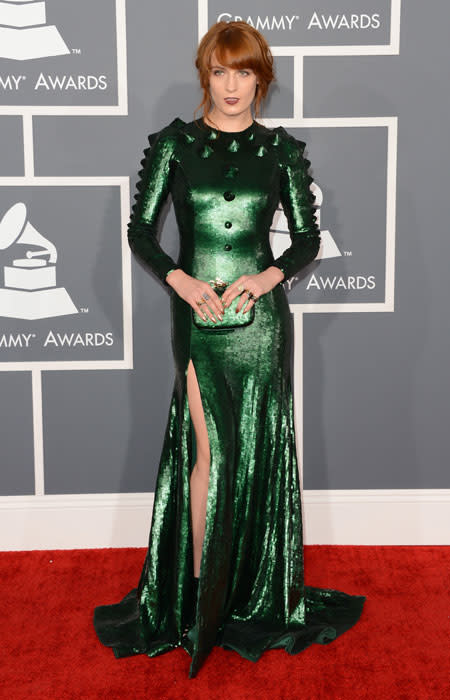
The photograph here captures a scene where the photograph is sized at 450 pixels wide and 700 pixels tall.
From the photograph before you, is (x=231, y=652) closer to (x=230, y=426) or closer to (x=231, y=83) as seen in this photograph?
(x=230, y=426)

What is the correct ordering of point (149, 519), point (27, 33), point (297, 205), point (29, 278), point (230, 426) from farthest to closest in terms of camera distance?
point (149, 519), point (29, 278), point (27, 33), point (297, 205), point (230, 426)

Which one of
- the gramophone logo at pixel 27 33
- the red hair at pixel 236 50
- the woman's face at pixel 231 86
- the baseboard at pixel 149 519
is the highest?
the gramophone logo at pixel 27 33

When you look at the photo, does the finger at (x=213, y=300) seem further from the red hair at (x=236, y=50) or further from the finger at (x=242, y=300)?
the red hair at (x=236, y=50)


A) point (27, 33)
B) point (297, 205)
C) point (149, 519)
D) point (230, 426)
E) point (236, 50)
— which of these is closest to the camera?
point (236, 50)

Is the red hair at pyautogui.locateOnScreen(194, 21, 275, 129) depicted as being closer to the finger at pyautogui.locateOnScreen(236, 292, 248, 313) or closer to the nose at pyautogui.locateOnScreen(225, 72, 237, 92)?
the nose at pyautogui.locateOnScreen(225, 72, 237, 92)

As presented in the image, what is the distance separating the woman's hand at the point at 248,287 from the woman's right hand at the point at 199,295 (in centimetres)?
4

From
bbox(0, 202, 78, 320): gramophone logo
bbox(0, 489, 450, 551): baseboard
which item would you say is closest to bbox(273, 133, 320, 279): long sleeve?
bbox(0, 202, 78, 320): gramophone logo

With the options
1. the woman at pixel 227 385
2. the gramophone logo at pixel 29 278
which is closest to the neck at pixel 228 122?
→ the woman at pixel 227 385

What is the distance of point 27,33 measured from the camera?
3.04 m

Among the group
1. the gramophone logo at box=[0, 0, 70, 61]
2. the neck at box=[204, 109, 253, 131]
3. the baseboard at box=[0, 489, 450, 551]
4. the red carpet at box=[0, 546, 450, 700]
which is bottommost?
the red carpet at box=[0, 546, 450, 700]

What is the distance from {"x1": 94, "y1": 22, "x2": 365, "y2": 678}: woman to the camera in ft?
8.15

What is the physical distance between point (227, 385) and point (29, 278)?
1078 mm

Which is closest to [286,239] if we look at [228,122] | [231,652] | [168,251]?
[168,251]

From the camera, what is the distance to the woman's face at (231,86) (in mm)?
2441
